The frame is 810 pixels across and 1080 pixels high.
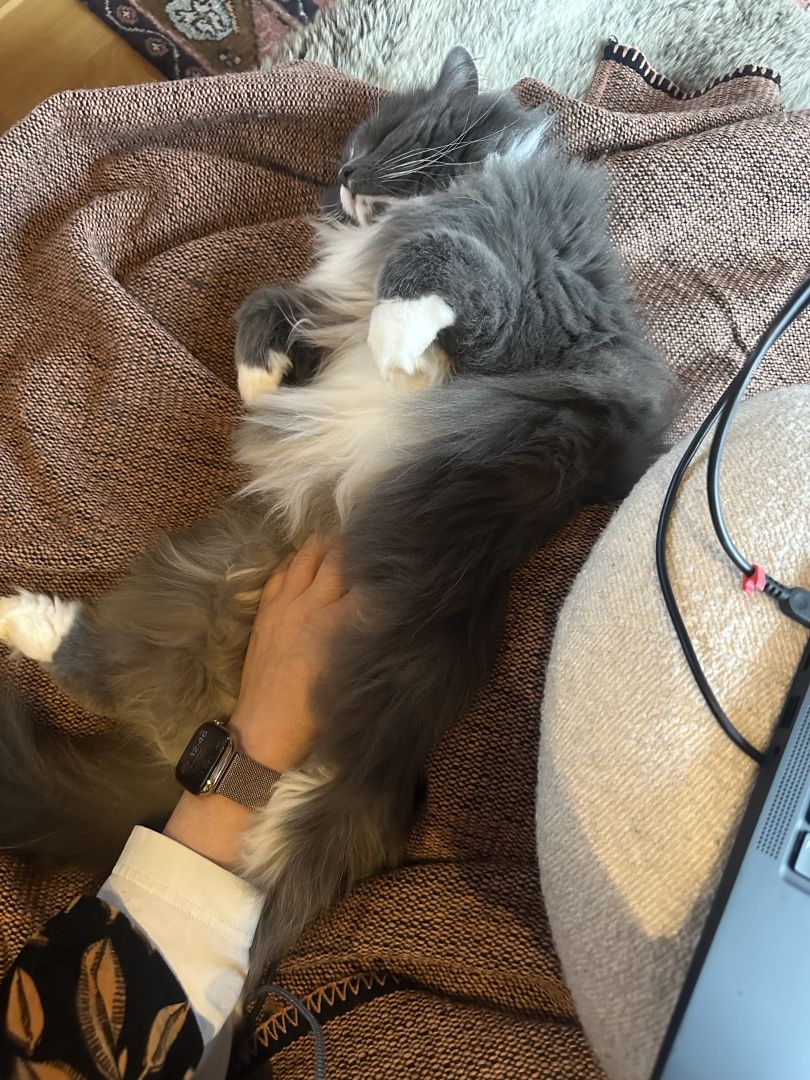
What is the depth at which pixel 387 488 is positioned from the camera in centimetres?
106

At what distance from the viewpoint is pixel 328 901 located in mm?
975

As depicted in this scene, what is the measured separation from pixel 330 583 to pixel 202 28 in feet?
5.58


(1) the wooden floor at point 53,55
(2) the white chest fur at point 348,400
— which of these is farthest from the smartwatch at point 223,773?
(1) the wooden floor at point 53,55

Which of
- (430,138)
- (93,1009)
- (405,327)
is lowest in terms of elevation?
(93,1009)

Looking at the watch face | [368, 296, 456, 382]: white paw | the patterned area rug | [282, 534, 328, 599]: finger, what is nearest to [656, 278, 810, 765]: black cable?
[368, 296, 456, 382]: white paw

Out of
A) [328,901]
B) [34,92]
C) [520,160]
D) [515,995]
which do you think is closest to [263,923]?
[328,901]

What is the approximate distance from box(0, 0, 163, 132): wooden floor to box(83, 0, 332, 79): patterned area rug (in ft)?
0.13

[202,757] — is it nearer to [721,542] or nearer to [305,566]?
[305,566]

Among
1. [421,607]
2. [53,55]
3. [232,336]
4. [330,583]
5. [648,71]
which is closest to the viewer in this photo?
[421,607]

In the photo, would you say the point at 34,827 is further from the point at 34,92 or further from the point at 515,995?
the point at 34,92

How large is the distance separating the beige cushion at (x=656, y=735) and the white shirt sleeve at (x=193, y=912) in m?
0.49

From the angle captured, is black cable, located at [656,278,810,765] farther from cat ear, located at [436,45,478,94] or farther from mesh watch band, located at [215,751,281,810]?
cat ear, located at [436,45,478,94]

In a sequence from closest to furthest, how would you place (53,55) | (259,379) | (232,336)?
(259,379), (232,336), (53,55)

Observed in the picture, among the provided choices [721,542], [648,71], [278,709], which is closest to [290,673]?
[278,709]
